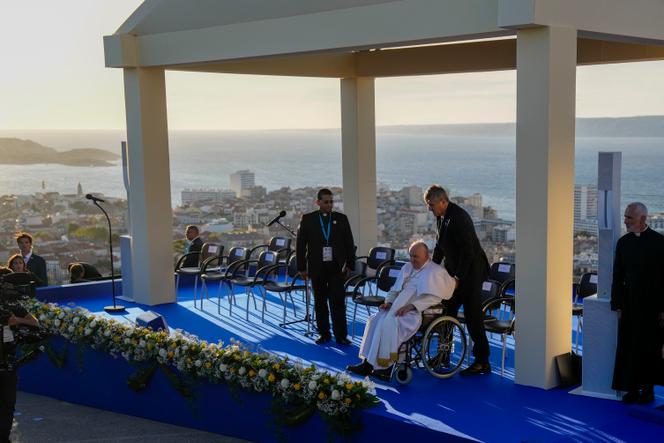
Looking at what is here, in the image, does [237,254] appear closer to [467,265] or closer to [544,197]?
[467,265]

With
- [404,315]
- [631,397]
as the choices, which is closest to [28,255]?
[404,315]

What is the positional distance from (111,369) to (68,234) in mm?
7995

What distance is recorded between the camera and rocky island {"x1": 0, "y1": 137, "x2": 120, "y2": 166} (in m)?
18.5

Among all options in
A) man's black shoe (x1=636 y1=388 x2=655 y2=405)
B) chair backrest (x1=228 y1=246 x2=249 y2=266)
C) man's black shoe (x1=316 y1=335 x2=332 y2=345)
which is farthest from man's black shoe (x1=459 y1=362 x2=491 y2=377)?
chair backrest (x1=228 y1=246 x2=249 y2=266)

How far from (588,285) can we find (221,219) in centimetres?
840

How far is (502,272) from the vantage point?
30.7ft

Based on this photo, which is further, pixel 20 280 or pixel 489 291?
pixel 489 291

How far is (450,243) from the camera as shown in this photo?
25.6ft

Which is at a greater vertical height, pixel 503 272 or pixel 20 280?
pixel 20 280

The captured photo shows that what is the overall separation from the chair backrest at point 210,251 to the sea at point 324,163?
1.68 meters

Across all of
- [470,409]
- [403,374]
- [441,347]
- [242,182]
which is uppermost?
[242,182]

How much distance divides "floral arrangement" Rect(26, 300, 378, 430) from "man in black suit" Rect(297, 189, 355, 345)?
6.05 ft

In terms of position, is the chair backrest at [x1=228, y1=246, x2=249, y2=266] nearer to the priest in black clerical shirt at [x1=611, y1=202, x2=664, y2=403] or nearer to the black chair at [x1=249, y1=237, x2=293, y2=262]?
the black chair at [x1=249, y1=237, x2=293, y2=262]

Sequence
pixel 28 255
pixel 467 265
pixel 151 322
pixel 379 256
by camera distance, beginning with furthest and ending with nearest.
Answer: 1. pixel 379 256
2. pixel 28 255
3. pixel 151 322
4. pixel 467 265
